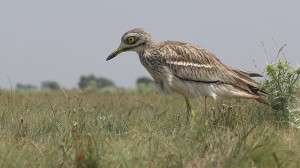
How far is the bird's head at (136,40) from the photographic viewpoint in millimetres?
7973

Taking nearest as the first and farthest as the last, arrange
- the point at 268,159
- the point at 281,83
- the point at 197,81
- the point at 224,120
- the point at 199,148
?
the point at 268,159, the point at 199,148, the point at 224,120, the point at 281,83, the point at 197,81

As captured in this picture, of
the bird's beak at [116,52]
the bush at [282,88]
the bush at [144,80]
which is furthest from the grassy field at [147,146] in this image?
the bush at [144,80]

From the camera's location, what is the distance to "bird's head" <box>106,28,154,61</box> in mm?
7973

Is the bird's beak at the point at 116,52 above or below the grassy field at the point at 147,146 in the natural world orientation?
above

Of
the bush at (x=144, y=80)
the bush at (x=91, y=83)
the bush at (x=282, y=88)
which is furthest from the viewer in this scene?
the bush at (x=144, y=80)

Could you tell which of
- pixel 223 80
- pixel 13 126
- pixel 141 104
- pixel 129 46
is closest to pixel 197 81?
pixel 223 80

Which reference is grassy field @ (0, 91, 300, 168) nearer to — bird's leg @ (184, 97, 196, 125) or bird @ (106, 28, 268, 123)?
bird's leg @ (184, 97, 196, 125)

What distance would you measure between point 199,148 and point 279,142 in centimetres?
89

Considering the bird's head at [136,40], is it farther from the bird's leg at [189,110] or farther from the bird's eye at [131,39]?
the bird's leg at [189,110]

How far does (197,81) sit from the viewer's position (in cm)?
793

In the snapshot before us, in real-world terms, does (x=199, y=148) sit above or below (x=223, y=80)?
below

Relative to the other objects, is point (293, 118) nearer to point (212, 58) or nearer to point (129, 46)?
point (212, 58)

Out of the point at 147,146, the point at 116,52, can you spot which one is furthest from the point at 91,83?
the point at 147,146

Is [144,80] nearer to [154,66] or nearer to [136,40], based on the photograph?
[136,40]
